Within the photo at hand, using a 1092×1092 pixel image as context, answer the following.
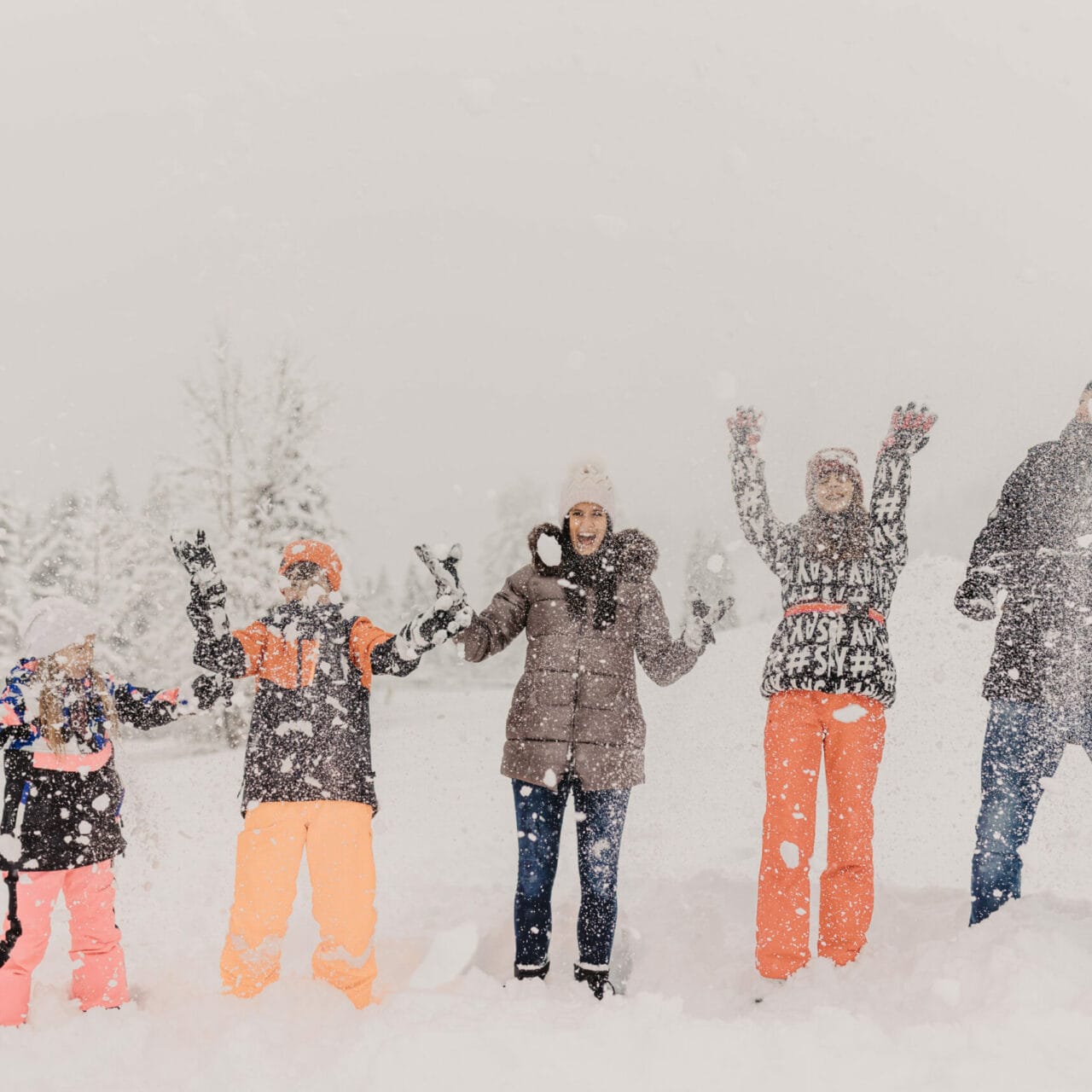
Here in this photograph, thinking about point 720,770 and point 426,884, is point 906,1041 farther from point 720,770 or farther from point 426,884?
point 720,770

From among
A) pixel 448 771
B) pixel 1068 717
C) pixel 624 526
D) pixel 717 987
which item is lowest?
pixel 448 771

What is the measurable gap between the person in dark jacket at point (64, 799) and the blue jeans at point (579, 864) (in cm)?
175

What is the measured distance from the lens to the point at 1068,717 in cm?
418

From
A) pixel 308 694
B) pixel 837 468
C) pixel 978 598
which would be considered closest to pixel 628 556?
pixel 837 468

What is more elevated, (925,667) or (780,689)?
(780,689)

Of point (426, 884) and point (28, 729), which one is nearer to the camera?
point (28, 729)

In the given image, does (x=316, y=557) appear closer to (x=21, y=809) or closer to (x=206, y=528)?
(x=21, y=809)

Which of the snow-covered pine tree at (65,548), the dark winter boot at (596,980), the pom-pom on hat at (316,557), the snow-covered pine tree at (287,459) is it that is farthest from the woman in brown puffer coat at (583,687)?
the snow-covered pine tree at (65,548)

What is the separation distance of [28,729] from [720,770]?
28.3 feet

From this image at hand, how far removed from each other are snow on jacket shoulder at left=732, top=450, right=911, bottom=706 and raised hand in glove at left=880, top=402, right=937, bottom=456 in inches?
2.0

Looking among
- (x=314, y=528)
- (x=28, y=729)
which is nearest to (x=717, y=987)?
(x=28, y=729)

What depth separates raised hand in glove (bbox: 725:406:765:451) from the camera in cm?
467

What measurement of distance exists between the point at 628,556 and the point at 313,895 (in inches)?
84.7

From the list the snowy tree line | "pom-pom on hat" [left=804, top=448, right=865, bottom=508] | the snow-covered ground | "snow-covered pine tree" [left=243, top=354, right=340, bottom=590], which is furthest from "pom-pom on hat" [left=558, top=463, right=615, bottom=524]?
"snow-covered pine tree" [left=243, top=354, right=340, bottom=590]
